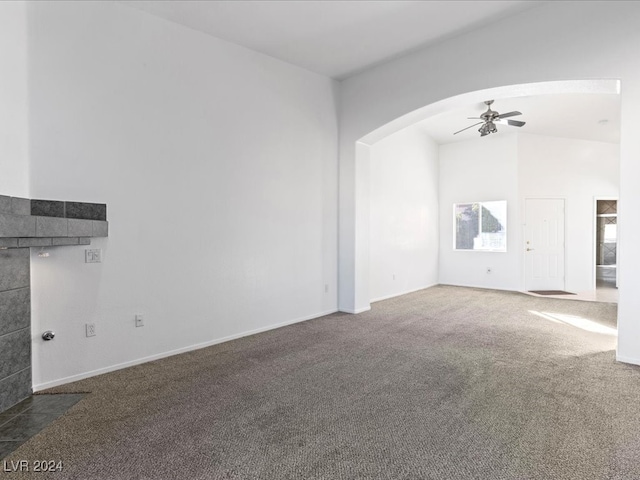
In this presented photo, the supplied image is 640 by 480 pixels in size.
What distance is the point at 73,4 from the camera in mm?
2883

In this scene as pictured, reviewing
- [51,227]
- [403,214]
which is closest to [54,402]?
[51,227]

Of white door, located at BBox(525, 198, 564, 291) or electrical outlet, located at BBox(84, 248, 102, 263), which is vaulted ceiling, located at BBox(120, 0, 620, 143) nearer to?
electrical outlet, located at BBox(84, 248, 102, 263)

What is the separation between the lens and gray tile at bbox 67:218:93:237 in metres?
2.66

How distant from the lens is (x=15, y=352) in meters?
2.51

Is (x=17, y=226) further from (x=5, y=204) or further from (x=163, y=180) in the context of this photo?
(x=163, y=180)

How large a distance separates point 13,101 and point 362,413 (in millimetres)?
3436

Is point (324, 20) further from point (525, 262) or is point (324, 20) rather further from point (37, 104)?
point (525, 262)

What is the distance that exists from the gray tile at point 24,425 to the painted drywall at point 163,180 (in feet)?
1.62

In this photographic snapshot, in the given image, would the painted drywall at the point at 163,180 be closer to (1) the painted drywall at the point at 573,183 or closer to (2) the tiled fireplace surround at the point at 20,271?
(2) the tiled fireplace surround at the point at 20,271

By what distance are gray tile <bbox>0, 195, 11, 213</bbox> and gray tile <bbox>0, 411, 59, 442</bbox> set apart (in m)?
1.43

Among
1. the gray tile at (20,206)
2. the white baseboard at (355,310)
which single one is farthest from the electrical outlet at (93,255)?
the white baseboard at (355,310)

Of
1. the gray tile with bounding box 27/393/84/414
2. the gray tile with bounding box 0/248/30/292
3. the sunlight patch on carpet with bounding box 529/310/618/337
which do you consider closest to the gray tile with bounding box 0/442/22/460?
the gray tile with bounding box 27/393/84/414

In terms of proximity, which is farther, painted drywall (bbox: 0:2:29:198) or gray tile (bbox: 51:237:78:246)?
gray tile (bbox: 51:237:78:246)

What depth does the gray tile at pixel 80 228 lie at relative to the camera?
8.71 ft
